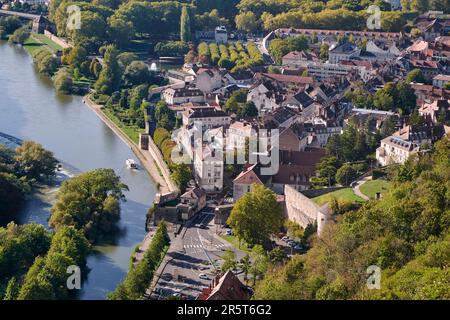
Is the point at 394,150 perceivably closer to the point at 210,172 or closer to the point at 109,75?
the point at 210,172

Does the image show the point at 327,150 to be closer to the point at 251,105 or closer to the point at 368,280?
the point at 251,105

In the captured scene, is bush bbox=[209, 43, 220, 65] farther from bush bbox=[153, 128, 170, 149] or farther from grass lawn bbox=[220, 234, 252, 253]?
grass lawn bbox=[220, 234, 252, 253]

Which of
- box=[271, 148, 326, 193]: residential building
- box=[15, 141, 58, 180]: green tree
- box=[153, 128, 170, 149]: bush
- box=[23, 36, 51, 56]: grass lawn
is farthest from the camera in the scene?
box=[23, 36, 51, 56]: grass lawn

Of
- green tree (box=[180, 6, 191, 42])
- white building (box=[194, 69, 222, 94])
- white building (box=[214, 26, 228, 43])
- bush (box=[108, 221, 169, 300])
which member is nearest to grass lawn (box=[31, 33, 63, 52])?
green tree (box=[180, 6, 191, 42])

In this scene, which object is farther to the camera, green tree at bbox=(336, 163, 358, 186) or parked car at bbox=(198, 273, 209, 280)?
green tree at bbox=(336, 163, 358, 186)

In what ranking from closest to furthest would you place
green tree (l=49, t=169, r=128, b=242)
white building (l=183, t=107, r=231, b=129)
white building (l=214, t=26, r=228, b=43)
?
green tree (l=49, t=169, r=128, b=242) < white building (l=183, t=107, r=231, b=129) < white building (l=214, t=26, r=228, b=43)

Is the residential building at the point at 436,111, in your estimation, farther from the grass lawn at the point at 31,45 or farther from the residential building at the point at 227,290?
the grass lawn at the point at 31,45

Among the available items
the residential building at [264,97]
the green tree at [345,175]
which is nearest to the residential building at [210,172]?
the green tree at [345,175]
